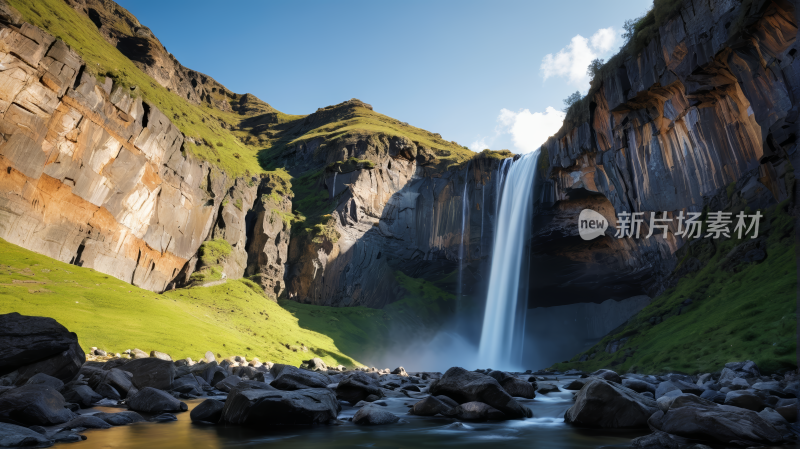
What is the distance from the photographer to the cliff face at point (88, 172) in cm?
3331

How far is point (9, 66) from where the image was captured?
33.2 m

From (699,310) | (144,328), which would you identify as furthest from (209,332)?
(699,310)

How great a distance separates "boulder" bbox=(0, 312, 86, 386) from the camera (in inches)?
435

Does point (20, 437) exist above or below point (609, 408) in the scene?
below

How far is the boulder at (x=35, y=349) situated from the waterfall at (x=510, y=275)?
4498 centimetres

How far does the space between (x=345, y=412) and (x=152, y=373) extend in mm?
7241

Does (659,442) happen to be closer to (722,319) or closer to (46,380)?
(46,380)

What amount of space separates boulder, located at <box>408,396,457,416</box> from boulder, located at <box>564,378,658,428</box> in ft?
9.72

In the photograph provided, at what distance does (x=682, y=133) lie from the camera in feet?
107

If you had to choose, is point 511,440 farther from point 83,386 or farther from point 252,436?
point 83,386

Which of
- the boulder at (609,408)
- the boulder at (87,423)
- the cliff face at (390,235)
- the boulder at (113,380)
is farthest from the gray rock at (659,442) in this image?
the cliff face at (390,235)

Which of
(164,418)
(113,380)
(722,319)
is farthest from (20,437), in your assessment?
(722,319)

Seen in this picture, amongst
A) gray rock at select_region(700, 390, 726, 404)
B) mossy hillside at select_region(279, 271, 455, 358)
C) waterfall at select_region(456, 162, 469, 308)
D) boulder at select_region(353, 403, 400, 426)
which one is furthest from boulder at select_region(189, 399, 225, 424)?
waterfall at select_region(456, 162, 469, 308)

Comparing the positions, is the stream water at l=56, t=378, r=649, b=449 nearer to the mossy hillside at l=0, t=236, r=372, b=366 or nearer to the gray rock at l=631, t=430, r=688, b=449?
the gray rock at l=631, t=430, r=688, b=449
